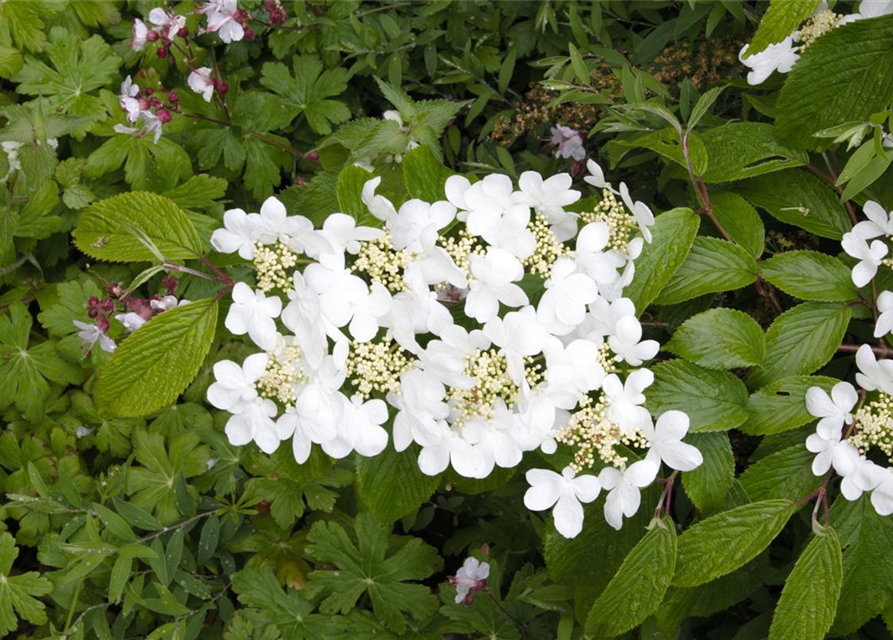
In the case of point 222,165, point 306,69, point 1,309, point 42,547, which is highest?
point 306,69

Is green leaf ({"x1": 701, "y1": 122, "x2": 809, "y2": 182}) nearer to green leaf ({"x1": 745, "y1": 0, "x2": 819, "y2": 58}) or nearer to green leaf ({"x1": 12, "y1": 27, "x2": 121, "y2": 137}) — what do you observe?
green leaf ({"x1": 745, "y1": 0, "x2": 819, "y2": 58})

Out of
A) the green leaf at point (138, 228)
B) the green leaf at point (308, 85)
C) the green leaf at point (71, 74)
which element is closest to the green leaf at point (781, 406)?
the green leaf at point (138, 228)

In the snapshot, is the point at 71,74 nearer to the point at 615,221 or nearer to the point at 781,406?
the point at 615,221

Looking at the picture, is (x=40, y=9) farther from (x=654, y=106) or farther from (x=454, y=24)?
(x=654, y=106)

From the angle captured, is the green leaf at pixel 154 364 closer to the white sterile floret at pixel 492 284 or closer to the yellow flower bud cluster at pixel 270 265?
the yellow flower bud cluster at pixel 270 265

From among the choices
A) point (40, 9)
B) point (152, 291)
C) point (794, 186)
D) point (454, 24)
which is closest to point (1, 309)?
point (152, 291)

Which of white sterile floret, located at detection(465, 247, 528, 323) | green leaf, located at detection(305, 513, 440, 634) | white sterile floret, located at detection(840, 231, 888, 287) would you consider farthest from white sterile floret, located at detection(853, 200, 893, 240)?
green leaf, located at detection(305, 513, 440, 634)
